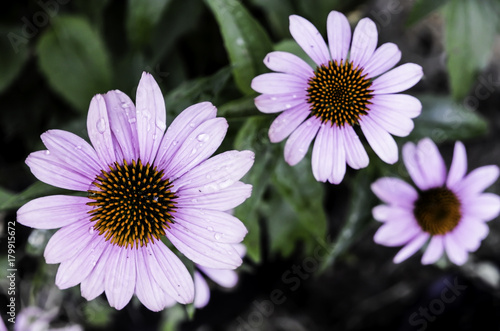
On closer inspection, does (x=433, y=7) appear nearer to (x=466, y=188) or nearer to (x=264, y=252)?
(x=466, y=188)

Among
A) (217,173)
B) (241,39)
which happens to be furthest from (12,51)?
(217,173)

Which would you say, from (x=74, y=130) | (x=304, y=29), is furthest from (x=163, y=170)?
(x=74, y=130)

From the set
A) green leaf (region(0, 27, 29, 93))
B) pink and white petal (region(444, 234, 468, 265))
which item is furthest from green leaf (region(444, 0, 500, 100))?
green leaf (region(0, 27, 29, 93))

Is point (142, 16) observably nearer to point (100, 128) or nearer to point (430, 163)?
point (100, 128)

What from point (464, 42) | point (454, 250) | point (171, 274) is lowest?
point (454, 250)

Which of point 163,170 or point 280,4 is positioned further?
point 280,4

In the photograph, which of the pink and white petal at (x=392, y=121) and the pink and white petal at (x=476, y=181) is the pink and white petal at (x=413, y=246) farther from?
the pink and white petal at (x=392, y=121)
